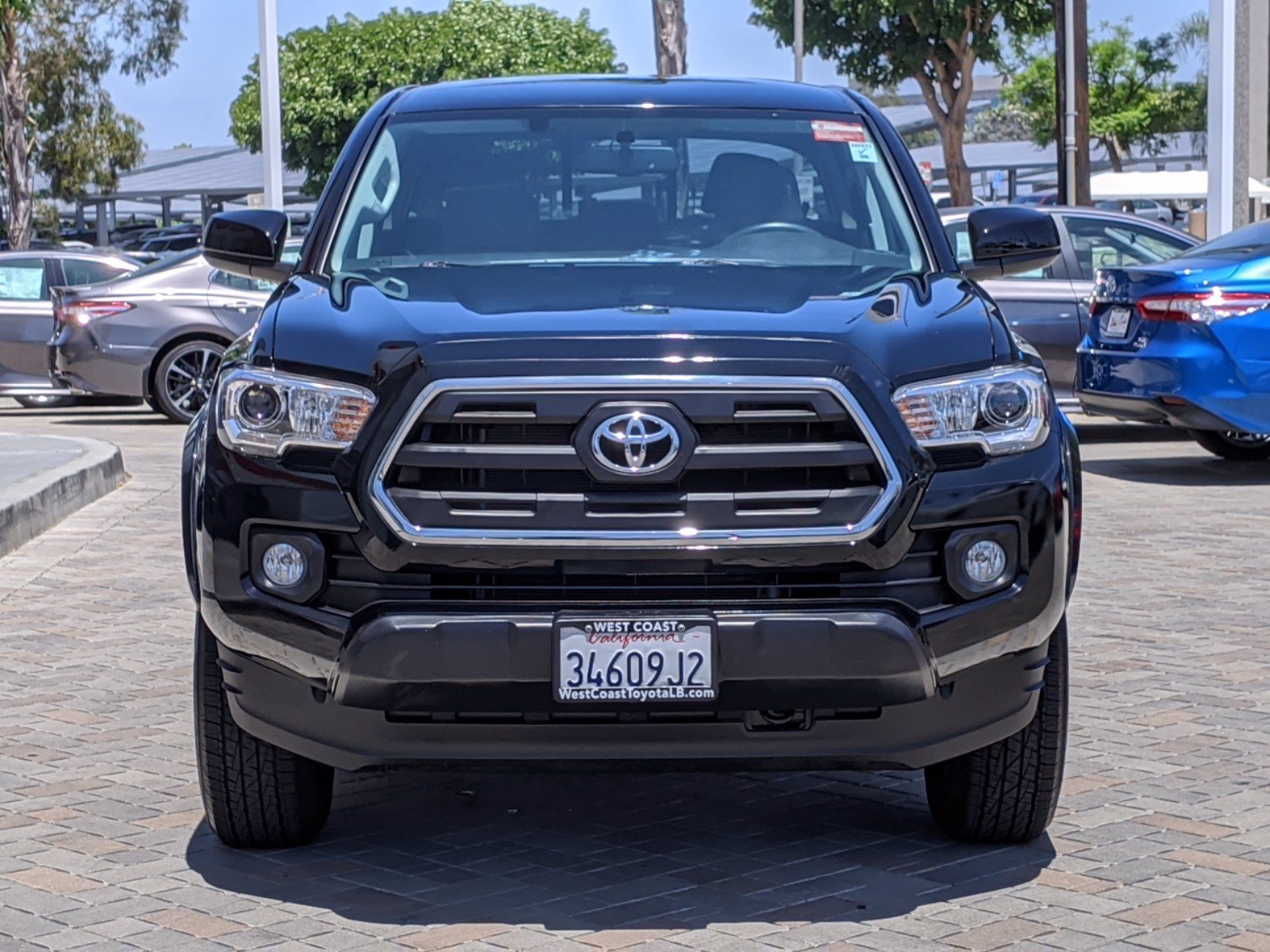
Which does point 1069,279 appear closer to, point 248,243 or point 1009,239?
point 1009,239

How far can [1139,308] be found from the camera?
12.2 metres

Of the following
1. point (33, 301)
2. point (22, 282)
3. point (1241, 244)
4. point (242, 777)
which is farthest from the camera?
point (22, 282)

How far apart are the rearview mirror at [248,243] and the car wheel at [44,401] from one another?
14.5 m

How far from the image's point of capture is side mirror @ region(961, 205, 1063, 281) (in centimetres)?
574

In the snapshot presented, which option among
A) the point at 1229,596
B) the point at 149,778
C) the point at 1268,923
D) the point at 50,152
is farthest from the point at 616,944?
the point at 50,152

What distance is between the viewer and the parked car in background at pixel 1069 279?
14.3 m

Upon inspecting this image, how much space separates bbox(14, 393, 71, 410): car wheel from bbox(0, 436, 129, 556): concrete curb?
264 inches

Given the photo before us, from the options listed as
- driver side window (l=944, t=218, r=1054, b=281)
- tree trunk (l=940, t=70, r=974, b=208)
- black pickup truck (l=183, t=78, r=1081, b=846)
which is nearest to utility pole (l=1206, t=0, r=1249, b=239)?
driver side window (l=944, t=218, r=1054, b=281)

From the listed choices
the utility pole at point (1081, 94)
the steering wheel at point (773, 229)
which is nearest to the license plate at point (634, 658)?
the steering wheel at point (773, 229)

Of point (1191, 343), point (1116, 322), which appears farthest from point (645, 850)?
point (1116, 322)

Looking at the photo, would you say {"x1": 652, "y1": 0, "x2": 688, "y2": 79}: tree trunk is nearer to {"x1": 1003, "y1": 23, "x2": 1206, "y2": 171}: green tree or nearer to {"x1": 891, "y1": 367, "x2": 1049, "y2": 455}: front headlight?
{"x1": 891, "y1": 367, "x2": 1049, "y2": 455}: front headlight

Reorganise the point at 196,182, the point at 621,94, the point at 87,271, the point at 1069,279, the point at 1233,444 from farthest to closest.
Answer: the point at 196,182
the point at 87,271
the point at 1069,279
the point at 1233,444
the point at 621,94

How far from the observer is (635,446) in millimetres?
4156

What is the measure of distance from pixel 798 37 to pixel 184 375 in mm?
28314
